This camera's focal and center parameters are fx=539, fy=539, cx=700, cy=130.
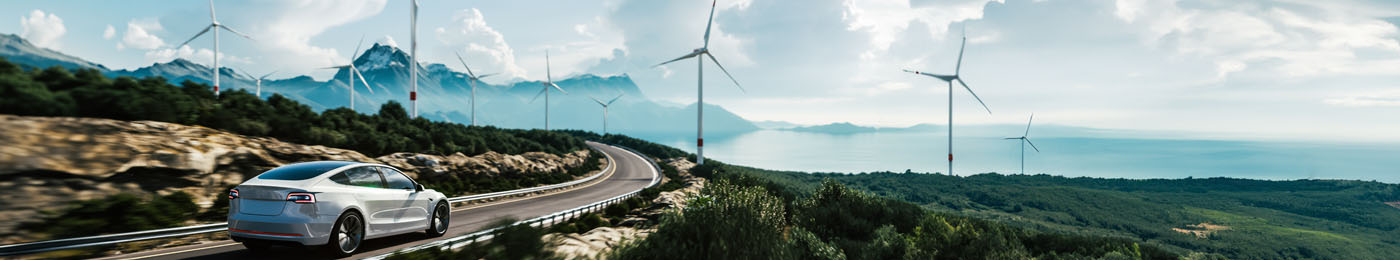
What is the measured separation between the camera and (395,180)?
10875 millimetres

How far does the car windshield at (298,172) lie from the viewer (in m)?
8.77

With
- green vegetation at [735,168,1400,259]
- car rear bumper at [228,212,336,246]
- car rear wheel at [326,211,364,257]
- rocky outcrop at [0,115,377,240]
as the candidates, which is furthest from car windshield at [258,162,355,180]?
green vegetation at [735,168,1400,259]

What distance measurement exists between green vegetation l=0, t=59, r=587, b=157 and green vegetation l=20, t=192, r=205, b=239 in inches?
162

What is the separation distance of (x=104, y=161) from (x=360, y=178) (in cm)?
806

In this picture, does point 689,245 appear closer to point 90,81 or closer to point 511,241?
point 511,241

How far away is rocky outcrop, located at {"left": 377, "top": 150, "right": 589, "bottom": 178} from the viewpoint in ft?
79.4

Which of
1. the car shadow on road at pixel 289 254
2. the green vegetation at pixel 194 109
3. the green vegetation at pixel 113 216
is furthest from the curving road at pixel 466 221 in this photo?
the green vegetation at pixel 194 109

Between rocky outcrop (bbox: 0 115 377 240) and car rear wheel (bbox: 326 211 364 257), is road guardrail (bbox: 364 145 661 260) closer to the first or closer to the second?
car rear wheel (bbox: 326 211 364 257)

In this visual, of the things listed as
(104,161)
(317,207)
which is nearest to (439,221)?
(317,207)

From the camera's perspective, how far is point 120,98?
1482 cm

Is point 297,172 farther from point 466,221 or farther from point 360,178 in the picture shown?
point 466,221

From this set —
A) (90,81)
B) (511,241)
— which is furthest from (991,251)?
(90,81)

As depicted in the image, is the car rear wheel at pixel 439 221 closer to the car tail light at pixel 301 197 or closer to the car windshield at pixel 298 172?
the car windshield at pixel 298 172

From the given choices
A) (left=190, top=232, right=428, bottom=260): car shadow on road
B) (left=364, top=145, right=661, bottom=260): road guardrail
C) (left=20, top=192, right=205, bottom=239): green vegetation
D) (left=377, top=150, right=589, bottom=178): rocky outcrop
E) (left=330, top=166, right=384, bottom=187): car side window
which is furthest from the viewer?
(left=377, top=150, right=589, bottom=178): rocky outcrop
